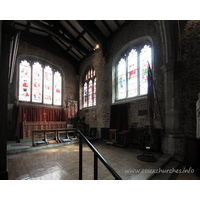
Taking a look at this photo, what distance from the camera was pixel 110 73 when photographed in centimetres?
734

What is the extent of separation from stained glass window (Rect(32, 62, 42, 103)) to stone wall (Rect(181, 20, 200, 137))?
8499mm

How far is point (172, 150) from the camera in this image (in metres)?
3.89

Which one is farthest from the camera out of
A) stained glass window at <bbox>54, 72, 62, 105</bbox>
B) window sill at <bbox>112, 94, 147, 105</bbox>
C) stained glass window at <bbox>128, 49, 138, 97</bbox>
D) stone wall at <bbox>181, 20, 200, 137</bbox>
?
stained glass window at <bbox>54, 72, 62, 105</bbox>

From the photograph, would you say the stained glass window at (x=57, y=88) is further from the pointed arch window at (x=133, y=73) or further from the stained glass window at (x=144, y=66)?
the stained glass window at (x=144, y=66)

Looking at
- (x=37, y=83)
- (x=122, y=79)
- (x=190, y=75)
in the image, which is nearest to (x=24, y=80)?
(x=37, y=83)

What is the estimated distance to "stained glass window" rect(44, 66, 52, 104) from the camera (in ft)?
29.0

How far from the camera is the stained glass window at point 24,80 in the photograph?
7.69m

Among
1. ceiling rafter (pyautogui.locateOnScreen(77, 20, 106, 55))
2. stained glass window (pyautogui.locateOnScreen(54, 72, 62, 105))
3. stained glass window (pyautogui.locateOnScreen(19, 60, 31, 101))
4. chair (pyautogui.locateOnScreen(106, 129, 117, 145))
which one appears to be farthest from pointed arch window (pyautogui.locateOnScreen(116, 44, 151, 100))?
stained glass window (pyautogui.locateOnScreen(19, 60, 31, 101))

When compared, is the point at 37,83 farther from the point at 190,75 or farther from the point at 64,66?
the point at 190,75

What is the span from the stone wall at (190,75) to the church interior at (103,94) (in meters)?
0.03

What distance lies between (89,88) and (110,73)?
8.82ft

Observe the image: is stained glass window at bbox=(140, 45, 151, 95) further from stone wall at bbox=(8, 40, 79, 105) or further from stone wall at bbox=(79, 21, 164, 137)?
stone wall at bbox=(8, 40, 79, 105)

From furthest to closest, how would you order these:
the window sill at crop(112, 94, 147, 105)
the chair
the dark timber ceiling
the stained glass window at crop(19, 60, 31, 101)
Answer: the stained glass window at crop(19, 60, 31, 101), the dark timber ceiling, the chair, the window sill at crop(112, 94, 147, 105)

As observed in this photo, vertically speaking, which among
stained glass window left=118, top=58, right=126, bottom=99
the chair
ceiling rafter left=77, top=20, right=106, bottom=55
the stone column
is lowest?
the chair
